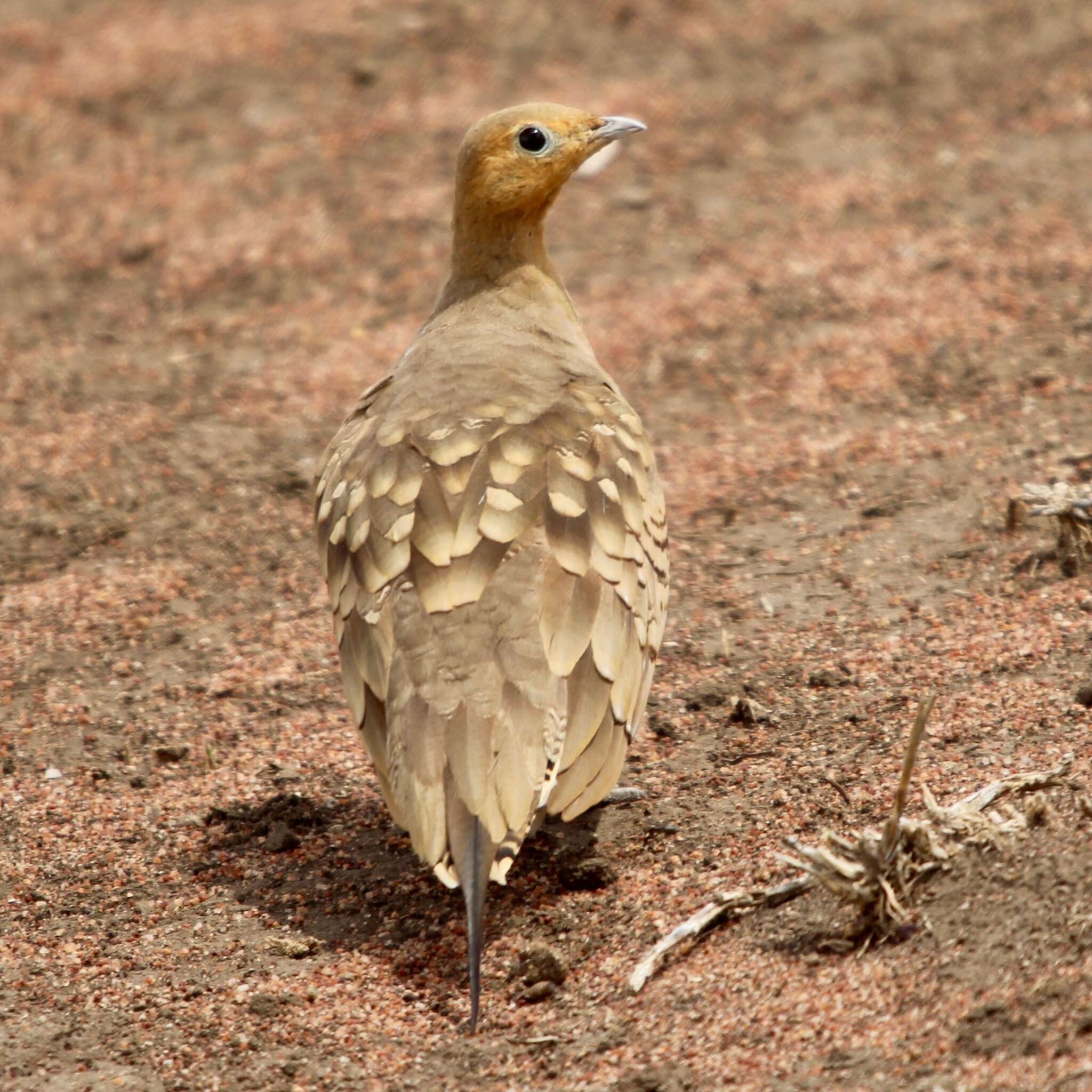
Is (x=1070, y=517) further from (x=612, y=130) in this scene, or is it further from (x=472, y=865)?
(x=472, y=865)

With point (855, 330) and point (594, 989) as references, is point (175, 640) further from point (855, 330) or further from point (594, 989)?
point (855, 330)

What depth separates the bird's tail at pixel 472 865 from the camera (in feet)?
12.7

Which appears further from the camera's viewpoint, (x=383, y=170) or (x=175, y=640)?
(x=383, y=170)

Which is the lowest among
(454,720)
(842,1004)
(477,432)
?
(842,1004)

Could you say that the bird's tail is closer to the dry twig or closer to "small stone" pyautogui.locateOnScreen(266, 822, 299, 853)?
the dry twig

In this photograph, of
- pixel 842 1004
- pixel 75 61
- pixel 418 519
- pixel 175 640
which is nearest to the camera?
pixel 842 1004

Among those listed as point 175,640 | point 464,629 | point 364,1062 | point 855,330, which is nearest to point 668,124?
point 855,330

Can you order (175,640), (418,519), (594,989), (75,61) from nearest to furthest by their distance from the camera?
1. (594,989)
2. (418,519)
3. (175,640)
4. (75,61)

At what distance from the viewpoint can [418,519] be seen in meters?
4.60

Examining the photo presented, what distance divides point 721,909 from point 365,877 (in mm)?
1196

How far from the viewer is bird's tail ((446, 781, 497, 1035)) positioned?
386cm

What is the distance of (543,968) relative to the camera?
4.16 metres

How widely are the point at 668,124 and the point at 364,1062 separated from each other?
26.0ft

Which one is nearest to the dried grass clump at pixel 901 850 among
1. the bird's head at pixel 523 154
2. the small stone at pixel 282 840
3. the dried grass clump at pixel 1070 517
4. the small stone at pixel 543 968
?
the small stone at pixel 543 968
